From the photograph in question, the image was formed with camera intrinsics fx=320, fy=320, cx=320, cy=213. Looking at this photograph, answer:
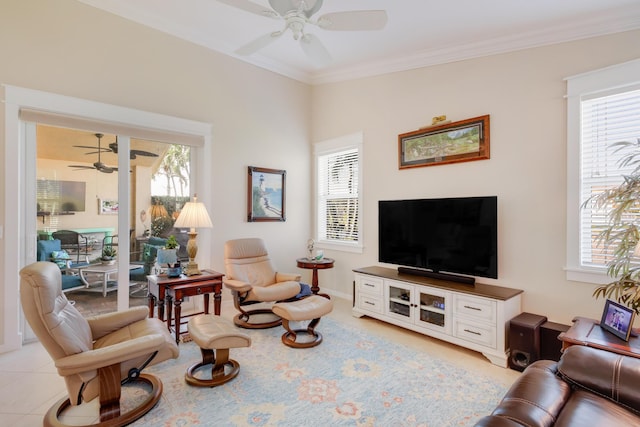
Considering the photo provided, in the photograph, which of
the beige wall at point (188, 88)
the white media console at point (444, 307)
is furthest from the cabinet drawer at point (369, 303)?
the beige wall at point (188, 88)

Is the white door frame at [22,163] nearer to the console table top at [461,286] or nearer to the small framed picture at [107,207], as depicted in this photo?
the small framed picture at [107,207]

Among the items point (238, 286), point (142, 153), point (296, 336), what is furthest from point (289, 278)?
point (142, 153)

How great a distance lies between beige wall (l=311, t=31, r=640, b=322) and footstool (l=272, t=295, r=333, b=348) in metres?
1.81

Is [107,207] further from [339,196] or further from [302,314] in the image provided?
[339,196]

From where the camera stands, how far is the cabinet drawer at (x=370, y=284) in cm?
375

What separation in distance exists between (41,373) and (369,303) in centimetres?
312

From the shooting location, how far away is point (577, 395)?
1.53 m

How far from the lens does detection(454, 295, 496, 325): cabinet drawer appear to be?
2846 mm

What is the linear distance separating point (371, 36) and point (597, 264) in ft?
10.5

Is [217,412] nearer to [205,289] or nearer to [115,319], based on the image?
[115,319]

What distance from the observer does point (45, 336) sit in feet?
5.96

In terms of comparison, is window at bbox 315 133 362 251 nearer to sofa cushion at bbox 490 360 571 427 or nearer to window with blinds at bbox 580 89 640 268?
window with blinds at bbox 580 89 640 268

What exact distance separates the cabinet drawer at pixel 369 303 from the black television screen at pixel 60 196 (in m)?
3.27

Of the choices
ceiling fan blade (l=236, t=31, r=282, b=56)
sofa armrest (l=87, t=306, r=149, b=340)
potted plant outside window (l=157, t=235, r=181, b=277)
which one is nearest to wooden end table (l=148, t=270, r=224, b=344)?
potted plant outside window (l=157, t=235, r=181, b=277)
